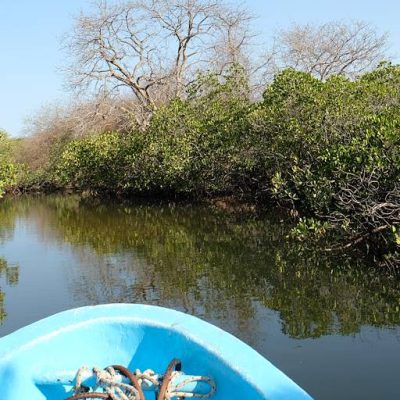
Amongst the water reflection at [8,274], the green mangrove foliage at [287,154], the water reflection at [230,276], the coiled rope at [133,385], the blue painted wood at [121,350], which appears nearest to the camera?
the coiled rope at [133,385]

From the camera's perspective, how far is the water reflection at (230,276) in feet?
23.3

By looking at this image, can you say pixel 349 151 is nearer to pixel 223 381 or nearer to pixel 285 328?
pixel 285 328

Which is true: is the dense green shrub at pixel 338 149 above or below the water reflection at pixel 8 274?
above

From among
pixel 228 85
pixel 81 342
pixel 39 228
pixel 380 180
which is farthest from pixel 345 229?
pixel 228 85

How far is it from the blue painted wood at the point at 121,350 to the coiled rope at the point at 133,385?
150 mm

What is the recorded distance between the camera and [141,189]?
25.4 m

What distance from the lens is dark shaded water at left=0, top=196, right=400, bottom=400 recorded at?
562 cm

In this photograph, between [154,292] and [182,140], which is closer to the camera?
[154,292]

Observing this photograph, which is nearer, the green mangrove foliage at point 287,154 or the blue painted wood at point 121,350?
the blue painted wood at point 121,350

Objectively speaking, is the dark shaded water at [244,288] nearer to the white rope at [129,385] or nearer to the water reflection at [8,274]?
the water reflection at [8,274]

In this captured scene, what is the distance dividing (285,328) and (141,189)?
19.2 meters

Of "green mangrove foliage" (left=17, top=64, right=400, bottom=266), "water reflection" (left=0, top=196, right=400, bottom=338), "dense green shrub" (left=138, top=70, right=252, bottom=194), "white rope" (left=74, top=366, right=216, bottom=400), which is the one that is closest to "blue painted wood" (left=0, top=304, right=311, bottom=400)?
"white rope" (left=74, top=366, right=216, bottom=400)

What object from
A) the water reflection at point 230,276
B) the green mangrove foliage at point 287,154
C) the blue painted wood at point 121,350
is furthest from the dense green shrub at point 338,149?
the blue painted wood at point 121,350

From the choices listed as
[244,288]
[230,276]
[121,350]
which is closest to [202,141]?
[230,276]
